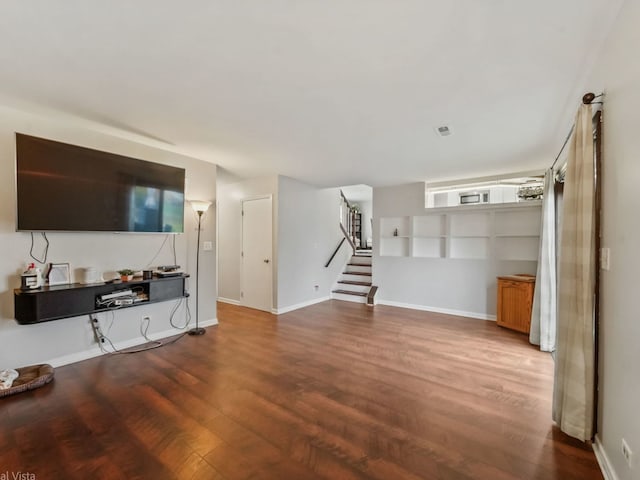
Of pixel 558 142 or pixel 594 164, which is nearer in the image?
pixel 594 164

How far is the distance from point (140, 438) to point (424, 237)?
5.20 m

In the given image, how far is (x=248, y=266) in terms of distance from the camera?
566cm

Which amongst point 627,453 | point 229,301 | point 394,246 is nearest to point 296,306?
point 229,301

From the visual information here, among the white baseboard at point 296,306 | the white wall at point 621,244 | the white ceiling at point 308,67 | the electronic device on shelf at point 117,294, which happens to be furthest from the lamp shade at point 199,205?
the white wall at point 621,244

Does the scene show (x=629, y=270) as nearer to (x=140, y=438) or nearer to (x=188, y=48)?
(x=188, y=48)

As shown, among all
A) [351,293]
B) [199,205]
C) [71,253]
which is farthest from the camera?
[351,293]

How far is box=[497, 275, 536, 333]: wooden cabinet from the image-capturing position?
4.19m

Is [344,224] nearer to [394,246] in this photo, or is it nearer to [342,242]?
[342,242]

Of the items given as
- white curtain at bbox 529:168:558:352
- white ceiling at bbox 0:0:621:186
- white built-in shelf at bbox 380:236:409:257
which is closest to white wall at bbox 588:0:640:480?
white ceiling at bbox 0:0:621:186

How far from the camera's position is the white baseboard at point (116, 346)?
3.02 meters

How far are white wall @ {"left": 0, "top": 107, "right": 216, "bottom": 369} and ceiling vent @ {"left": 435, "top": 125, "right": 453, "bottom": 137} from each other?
10.9 ft

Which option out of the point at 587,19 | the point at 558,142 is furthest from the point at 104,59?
the point at 558,142

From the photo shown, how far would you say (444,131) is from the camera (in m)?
3.11

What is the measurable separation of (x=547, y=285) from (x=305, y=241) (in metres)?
3.92
